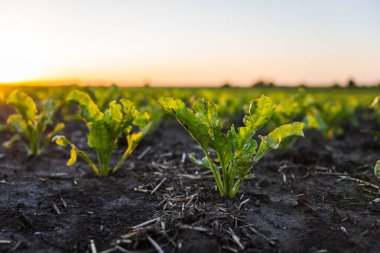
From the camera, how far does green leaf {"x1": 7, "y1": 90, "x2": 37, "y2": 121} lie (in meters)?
4.27

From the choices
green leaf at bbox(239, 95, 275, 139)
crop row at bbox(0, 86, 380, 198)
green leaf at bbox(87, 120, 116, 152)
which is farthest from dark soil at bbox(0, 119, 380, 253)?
green leaf at bbox(239, 95, 275, 139)

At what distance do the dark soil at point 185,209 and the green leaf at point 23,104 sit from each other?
0.55 m

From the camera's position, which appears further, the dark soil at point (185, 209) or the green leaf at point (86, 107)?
the green leaf at point (86, 107)

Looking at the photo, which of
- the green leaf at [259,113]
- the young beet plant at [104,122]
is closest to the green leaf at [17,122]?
the young beet plant at [104,122]

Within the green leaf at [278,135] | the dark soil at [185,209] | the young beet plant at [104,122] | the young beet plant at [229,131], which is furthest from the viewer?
the young beet plant at [104,122]

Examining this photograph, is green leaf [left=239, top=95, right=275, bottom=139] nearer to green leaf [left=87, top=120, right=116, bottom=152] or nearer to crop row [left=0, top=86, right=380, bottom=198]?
crop row [left=0, top=86, right=380, bottom=198]

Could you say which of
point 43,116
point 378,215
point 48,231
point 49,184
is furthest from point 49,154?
point 378,215

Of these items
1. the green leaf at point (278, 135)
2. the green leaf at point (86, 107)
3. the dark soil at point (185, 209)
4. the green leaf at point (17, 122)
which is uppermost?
the green leaf at point (86, 107)

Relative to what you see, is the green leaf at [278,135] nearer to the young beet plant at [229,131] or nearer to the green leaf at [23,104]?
the young beet plant at [229,131]

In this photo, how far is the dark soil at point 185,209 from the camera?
92.3 inches

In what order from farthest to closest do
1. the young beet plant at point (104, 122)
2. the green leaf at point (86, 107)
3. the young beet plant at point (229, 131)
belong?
the green leaf at point (86, 107) < the young beet plant at point (104, 122) < the young beet plant at point (229, 131)

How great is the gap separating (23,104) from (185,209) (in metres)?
2.55

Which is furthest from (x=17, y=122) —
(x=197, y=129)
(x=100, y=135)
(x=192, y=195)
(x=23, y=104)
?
(x=197, y=129)

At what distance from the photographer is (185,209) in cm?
277
